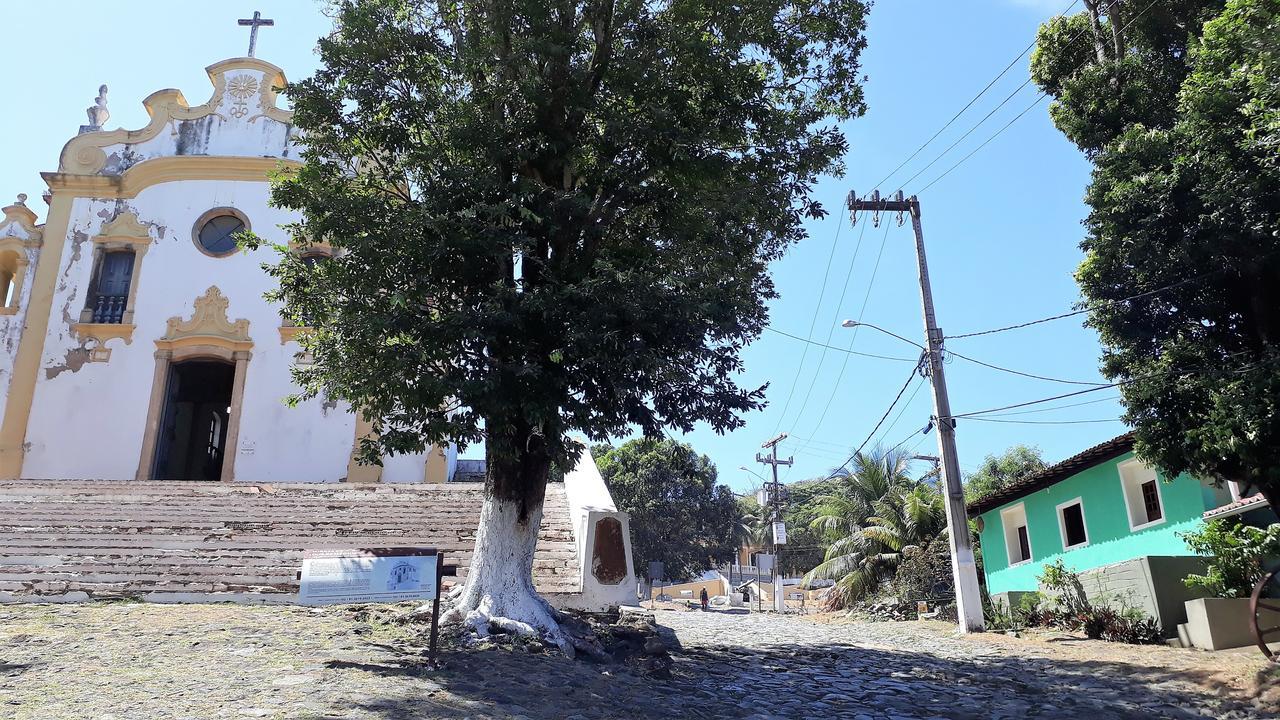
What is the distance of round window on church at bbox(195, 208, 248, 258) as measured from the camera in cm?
2073

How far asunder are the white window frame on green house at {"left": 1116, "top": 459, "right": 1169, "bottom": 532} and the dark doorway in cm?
1793

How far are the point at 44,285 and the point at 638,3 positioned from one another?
16706mm

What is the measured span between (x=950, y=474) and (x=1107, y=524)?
119 inches

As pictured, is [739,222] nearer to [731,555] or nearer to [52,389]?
[52,389]

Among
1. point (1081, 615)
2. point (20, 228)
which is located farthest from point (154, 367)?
point (1081, 615)

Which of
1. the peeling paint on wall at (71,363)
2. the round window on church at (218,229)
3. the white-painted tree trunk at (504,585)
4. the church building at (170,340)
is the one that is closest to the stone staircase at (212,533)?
the church building at (170,340)

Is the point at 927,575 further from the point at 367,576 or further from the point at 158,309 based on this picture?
the point at 158,309

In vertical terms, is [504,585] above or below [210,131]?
below

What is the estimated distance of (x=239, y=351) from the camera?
19891mm

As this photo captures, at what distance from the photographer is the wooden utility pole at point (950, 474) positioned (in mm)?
15852

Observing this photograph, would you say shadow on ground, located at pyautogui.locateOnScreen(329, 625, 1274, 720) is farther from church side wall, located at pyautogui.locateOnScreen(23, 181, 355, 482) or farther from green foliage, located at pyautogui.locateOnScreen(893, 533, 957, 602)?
green foliage, located at pyautogui.locateOnScreen(893, 533, 957, 602)

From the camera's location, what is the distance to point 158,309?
20.1 meters

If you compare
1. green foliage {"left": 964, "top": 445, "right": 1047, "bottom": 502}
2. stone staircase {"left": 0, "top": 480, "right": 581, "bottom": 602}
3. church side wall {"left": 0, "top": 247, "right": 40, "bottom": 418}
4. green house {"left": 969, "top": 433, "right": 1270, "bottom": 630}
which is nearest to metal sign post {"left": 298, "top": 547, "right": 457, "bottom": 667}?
stone staircase {"left": 0, "top": 480, "right": 581, "bottom": 602}

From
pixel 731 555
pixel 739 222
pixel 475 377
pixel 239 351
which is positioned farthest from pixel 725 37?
pixel 731 555
